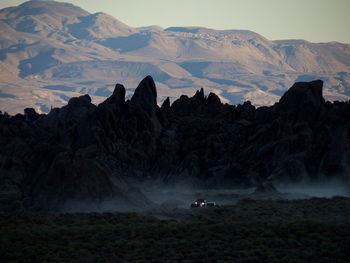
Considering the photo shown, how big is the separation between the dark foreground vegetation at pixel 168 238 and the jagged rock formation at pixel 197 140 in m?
29.9

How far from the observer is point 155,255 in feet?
141

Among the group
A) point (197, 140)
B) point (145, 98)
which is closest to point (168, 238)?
point (197, 140)

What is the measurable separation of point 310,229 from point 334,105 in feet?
212

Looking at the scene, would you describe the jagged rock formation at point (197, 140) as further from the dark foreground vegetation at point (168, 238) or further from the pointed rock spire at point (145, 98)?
the dark foreground vegetation at point (168, 238)

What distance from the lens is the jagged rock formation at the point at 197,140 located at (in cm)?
9925

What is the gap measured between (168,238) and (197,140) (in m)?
70.5

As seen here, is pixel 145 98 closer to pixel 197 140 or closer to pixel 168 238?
pixel 197 140

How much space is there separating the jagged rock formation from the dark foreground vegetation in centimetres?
2986

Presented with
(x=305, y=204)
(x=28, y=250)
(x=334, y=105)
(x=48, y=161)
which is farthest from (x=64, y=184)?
(x=334, y=105)

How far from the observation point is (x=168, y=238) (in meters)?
47.0

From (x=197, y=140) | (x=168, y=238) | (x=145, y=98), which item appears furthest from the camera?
(x=145, y=98)

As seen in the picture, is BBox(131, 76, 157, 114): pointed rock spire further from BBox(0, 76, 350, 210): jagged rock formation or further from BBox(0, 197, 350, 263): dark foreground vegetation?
BBox(0, 197, 350, 263): dark foreground vegetation

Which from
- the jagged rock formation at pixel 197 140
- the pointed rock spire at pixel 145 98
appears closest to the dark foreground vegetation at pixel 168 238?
the jagged rock formation at pixel 197 140

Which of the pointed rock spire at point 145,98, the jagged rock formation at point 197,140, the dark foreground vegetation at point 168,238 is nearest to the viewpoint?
the dark foreground vegetation at point 168,238
